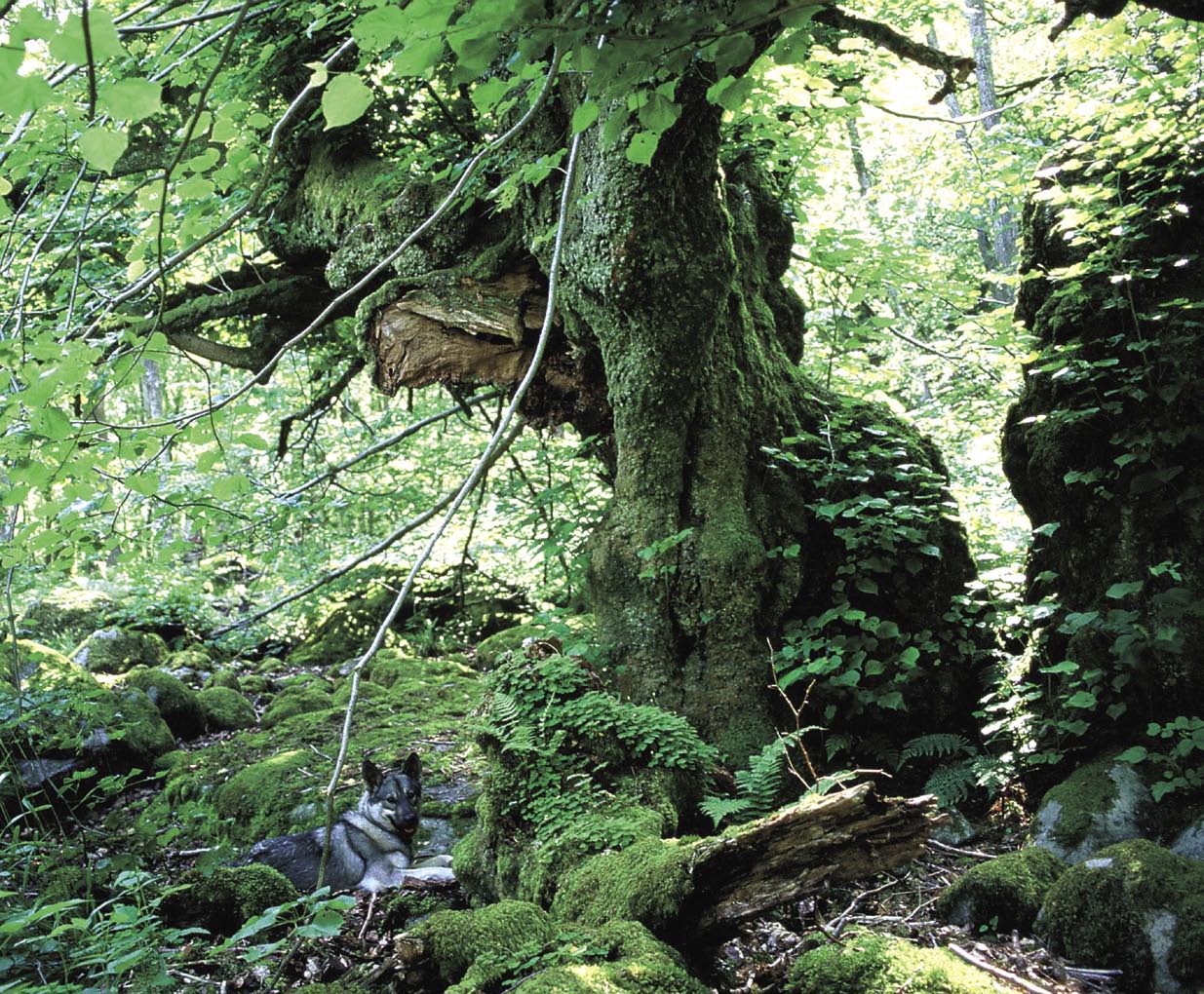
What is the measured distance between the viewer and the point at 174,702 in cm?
869

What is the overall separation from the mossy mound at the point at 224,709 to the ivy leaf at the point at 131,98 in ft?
28.0

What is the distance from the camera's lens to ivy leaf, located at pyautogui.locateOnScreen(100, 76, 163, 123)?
68.9 inches

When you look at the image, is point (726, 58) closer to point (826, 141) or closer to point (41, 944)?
point (41, 944)

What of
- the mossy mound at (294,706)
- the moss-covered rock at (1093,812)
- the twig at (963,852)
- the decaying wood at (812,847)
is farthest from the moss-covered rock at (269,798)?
the moss-covered rock at (1093,812)

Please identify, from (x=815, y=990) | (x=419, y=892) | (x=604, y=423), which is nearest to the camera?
(x=815, y=990)

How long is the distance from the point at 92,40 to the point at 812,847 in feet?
9.66

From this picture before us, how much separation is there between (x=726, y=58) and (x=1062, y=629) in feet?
11.6

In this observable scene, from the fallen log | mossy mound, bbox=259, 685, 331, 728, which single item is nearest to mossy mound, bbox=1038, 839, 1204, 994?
the fallen log

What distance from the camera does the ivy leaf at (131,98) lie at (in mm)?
1751

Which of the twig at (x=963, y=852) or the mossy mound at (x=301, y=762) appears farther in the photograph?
the mossy mound at (x=301, y=762)

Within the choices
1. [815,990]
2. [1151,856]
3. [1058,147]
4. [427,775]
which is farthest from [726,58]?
[427,775]

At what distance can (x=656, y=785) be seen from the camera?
399 centimetres

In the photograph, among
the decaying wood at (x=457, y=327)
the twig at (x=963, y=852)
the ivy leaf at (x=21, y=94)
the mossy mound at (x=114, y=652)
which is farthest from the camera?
the mossy mound at (x=114, y=652)

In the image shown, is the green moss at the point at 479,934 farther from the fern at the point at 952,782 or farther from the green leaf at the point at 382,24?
the green leaf at the point at 382,24
